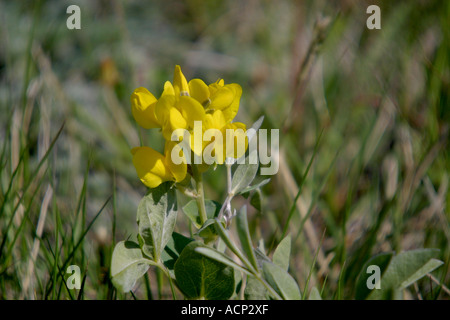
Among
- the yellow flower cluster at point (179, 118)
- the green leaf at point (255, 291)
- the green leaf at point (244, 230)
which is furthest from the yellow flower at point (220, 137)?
the green leaf at point (255, 291)

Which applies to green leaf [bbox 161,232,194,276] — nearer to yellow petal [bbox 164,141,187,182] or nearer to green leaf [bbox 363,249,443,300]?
yellow petal [bbox 164,141,187,182]

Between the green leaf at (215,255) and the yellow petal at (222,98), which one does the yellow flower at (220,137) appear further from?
the green leaf at (215,255)

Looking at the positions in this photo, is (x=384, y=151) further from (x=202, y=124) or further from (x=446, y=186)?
(x=202, y=124)

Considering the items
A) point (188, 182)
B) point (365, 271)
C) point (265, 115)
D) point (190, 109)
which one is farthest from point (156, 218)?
point (265, 115)

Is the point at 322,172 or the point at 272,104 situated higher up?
the point at 272,104

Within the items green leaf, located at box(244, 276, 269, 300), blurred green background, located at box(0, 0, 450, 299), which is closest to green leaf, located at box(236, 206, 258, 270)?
green leaf, located at box(244, 276, 269, 300)

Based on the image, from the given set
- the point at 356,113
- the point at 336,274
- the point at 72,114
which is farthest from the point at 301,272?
the point at 72,114

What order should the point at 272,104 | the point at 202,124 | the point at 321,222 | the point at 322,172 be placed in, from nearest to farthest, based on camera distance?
1. the point at 202,124
2. the point at 321,222
3. the point at 322,172
4. the point at 272,104

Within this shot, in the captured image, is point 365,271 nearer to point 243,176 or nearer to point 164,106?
point 243,176

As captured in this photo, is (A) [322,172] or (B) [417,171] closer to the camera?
(B) [417,171]
